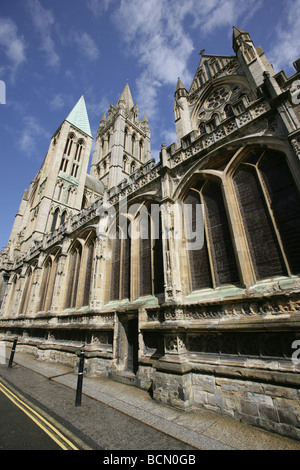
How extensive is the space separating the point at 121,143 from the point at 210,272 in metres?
32.5

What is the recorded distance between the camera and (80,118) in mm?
35812

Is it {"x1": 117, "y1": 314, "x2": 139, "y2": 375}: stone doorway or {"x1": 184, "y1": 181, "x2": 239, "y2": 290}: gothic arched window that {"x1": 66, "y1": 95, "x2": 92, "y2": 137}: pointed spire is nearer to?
{"x1": 184, "y1": 181, "x2": 239, "y2": 290}: gothic arched window

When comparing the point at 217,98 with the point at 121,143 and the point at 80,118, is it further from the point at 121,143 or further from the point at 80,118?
the point at 80,118

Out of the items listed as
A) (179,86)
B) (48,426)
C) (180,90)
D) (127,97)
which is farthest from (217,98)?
(127,97)

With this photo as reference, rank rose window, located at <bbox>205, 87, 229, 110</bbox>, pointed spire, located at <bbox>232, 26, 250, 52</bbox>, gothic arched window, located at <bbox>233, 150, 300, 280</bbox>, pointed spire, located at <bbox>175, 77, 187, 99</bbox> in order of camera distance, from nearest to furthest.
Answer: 1. gothic arched window, located at <bbox>233, 150, 300, 280</bbox>
2. pointed spire, located at <bbox>232, 26, 250, 52</bbox>
3. rose window, located at <bbox>205, 87, 229, 110</bbox>
4. pointed spire, located at <bbox>175, 77, 187, 99</bbox>

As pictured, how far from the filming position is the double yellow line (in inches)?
135

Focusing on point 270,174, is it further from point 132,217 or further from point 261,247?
point 132,217

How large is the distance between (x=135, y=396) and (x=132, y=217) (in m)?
7.10

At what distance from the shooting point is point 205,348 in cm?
543

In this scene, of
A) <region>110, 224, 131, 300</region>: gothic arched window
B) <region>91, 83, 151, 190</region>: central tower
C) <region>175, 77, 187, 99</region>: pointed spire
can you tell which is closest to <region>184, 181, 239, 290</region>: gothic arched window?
<region>110, 224, 131, 300</region>: gothic arched window

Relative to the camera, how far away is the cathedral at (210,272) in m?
4.43

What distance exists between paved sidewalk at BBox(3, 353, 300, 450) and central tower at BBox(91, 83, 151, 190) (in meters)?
28.0
